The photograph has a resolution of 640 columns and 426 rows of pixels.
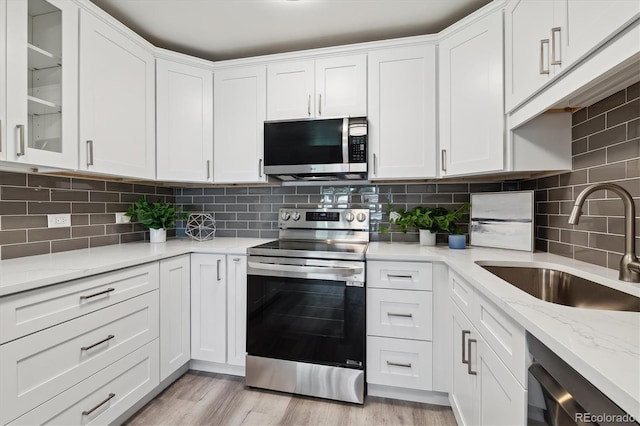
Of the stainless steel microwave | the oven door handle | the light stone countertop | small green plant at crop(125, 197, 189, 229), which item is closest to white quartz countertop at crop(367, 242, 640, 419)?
the light stone countertop

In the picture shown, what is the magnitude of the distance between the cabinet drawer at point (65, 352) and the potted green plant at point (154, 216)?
0.70 meters

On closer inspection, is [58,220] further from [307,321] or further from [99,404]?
[307,321]

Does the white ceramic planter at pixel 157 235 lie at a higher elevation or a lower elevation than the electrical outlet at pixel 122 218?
lower

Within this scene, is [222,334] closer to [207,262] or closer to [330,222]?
[207,262]

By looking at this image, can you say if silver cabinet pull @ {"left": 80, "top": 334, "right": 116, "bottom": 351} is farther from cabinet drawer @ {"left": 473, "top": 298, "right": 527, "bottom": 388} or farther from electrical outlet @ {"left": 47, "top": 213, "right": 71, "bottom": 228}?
cabinet drawer @ {"left": 473, "top": 298, "right": 527, "bottom": 388}

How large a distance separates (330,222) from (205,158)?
109 centimetres

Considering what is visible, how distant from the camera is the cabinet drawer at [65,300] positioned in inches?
42.8

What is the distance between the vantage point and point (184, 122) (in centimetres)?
223

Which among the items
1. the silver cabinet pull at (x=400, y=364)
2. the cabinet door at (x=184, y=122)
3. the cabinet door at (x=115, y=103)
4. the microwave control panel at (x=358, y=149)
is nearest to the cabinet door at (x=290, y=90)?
the microwave control panel at (x=358, y=149)

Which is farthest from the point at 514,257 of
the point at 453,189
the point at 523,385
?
the point at 523,385

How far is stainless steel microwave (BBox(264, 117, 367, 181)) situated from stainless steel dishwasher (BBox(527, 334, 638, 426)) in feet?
4.71

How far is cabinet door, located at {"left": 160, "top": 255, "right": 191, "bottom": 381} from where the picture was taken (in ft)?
6.07

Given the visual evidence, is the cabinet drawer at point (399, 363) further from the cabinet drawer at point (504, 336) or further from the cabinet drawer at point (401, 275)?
the cabinet drawer at point (504, 336)

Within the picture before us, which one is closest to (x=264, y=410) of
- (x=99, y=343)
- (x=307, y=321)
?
(x=307, y=321)
